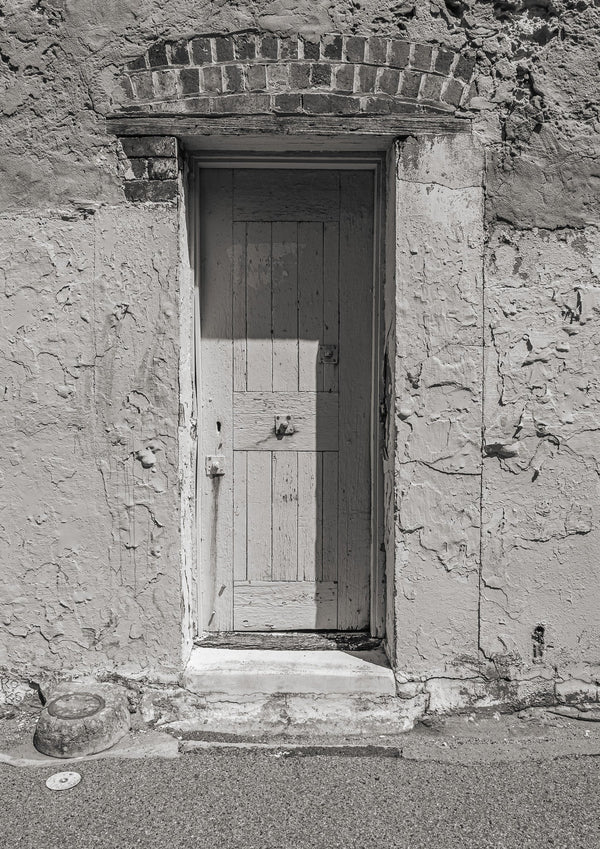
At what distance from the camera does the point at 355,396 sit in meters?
3.24

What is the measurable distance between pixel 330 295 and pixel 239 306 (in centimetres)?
43

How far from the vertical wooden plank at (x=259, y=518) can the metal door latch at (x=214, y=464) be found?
13 centimetres

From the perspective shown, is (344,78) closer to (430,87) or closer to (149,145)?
(430,87)

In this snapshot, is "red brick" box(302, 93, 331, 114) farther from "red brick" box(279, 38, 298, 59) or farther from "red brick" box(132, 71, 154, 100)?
"red brick" box(132, 71, 154, 100)

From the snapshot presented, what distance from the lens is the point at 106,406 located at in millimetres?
2939

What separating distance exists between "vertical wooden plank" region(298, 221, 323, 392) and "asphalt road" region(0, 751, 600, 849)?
1651 millimetres

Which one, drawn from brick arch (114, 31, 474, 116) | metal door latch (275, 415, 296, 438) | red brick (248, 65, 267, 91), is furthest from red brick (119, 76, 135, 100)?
metal door latch (275, 415, 296, 438)

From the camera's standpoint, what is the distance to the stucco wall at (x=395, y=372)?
2863mm

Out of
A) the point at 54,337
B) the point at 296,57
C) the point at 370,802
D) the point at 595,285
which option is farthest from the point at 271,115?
the point at 370,802

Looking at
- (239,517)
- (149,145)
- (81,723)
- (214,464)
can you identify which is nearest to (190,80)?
(149,145)

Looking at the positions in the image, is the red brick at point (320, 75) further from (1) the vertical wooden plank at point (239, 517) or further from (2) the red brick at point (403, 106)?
Result: (1) the vertical wooden plank at point (239, 517)

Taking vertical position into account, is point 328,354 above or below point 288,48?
below

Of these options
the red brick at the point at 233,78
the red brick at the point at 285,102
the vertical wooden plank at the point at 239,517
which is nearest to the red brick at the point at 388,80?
the red brick at the point at 285,102

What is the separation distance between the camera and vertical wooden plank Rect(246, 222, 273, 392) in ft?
10.5
